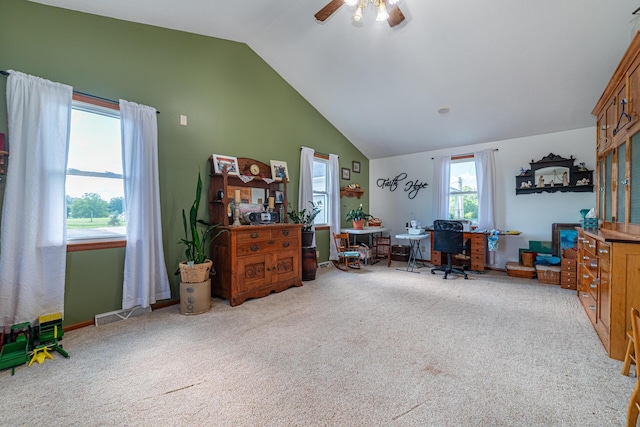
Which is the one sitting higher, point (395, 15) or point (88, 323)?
point (395, 15)

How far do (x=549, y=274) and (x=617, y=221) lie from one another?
1539 mm

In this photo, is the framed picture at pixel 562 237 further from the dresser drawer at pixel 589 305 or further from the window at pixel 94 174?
the window at pixel 94 174

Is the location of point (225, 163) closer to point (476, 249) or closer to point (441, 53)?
point (441, 53)

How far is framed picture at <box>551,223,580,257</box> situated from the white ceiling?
→ 157 centimetres

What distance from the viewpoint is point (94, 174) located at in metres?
2.76

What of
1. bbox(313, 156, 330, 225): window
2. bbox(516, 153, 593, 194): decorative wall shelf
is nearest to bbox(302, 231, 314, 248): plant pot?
bbox(313, 156, 330, 225): window

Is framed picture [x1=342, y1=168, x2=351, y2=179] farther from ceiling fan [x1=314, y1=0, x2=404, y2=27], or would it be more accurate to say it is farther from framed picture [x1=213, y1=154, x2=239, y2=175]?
ceiling fan [x1=314, y1=0, x2=404, y2=27]

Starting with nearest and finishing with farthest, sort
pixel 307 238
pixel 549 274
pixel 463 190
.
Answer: pixel 549 274
pixel 307 238
pixel 463 190

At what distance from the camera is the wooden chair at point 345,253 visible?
195 inches

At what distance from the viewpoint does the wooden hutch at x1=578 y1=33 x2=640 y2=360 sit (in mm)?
1980

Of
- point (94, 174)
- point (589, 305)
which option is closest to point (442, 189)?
point (589, 305)

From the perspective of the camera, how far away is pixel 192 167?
3.44 meters

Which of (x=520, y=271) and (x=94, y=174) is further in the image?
(x=520, y=271)

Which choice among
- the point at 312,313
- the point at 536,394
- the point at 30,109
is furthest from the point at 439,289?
the point at 30,109
